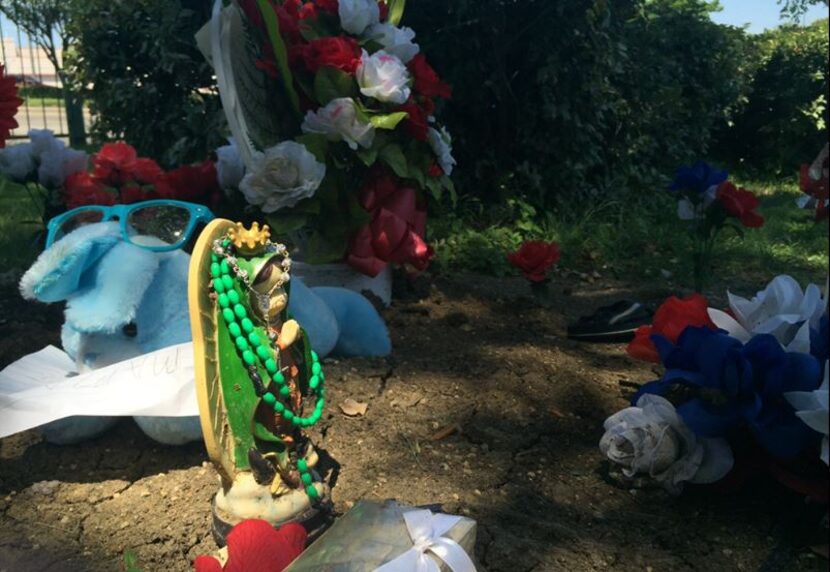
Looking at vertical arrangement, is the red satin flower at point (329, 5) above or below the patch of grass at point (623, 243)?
above

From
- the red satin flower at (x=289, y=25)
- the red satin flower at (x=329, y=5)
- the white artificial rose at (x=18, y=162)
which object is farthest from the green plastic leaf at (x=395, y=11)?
the white artificial rose at (x=18, y=162)

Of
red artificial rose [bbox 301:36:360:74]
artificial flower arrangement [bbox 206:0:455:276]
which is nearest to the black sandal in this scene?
artificial flower arrangement [bbox 206:0:455:276]

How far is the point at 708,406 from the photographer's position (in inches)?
71.5

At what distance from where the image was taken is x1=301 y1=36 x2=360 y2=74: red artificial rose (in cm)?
270

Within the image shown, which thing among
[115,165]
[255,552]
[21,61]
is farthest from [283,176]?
[21,61]

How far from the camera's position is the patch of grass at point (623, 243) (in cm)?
411

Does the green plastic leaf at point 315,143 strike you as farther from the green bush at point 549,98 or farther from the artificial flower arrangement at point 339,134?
the green bush at point 549,98

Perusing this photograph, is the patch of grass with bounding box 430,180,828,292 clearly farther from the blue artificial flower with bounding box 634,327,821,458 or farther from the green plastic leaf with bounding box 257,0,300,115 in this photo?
the blue artificial flower with bounding box 634,327,821,458

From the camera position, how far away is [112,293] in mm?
1814

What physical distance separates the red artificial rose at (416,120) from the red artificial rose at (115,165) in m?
1.03

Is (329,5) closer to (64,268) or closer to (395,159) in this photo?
(395,159)

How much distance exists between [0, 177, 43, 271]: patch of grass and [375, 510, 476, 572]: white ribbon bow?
2349 mm

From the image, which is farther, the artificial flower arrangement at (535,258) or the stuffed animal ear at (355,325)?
the artificial flower arrangement at (535,258)

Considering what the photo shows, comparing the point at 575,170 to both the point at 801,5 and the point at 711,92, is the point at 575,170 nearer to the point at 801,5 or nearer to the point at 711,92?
the point at 711,92
